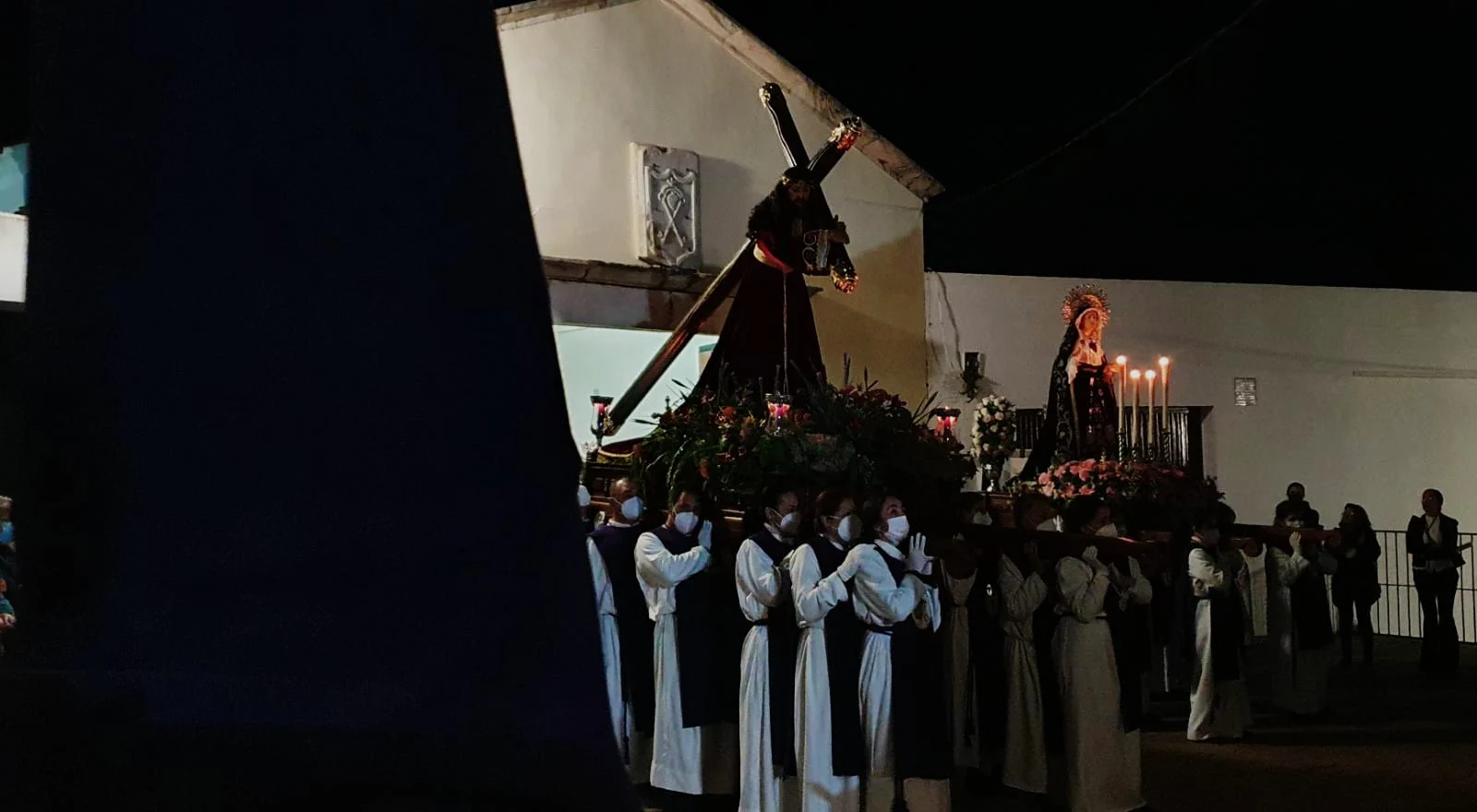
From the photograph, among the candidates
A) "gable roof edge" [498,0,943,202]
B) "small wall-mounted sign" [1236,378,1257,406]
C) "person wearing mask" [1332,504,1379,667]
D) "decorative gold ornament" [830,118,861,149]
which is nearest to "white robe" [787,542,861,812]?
"decorative gold ornament" [830,118,861,149]

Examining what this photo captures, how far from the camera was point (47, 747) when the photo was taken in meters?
0.58

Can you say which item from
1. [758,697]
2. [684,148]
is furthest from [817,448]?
[684,148]

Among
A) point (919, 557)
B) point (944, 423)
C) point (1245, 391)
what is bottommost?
point (919, 557)

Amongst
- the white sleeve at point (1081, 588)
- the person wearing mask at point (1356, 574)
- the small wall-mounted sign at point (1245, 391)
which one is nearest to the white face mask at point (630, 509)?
the white sleeve at point (1081, 588)

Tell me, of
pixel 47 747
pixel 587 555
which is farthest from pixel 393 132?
pixel 47 747

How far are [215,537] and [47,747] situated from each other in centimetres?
13

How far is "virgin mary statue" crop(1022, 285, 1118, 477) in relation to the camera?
10391 mm

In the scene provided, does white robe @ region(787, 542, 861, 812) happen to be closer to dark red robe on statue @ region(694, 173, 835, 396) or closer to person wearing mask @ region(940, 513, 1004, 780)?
person wearing mask @ region(940, 513, 1004, 780)

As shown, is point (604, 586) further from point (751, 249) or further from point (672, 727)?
point (751, 249)

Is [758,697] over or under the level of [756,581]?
under

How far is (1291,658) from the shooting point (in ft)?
30.3

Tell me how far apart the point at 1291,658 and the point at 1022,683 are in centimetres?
397

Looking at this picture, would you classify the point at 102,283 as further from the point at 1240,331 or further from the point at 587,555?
the point at 1240,331

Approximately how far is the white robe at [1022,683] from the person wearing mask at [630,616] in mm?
2005
